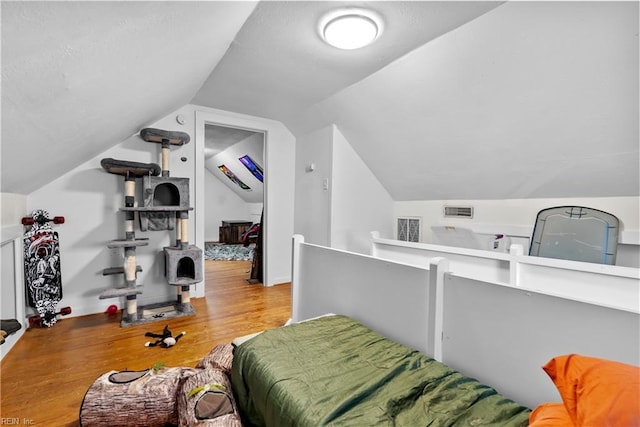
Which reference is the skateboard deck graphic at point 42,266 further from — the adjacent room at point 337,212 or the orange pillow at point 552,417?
the orange pillow at point 552,417

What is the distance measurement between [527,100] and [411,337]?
1.62 m

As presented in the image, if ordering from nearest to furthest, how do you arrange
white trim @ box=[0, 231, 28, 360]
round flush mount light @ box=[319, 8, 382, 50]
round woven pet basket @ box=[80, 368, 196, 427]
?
round woven pet basket @ box=[80, 368, 196, 427]
round flush mount light @ box=[319, 8, 382, 50]
white trim @ box=[0, 231, 28, 360]

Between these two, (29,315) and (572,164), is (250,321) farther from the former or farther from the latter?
(572,164)

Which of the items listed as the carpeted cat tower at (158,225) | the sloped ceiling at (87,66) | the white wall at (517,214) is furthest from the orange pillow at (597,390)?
the carpeted cat tower at (158,225)

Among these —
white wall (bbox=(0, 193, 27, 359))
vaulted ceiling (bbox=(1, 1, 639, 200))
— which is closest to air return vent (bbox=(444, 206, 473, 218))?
vaulted ceiling (bbox=(1, 1, 639, 200))

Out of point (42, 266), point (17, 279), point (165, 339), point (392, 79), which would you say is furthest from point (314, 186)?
point (17, 279)

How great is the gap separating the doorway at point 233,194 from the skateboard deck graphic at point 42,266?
1.95m

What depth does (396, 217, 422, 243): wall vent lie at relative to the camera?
3.26 m

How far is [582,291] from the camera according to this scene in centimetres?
155

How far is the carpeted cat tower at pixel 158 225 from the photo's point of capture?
2.58m

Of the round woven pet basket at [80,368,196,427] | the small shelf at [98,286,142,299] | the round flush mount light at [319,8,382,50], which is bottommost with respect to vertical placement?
the round woven pet basket at [80,368,196,427]

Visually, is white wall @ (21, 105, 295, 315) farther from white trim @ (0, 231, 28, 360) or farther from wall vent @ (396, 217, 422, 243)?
wall vent @ (396, 217, 422, 243)

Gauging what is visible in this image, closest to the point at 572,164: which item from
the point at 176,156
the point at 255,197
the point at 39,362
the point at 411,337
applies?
the point at 411,337

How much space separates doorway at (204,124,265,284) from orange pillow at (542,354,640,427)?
11.2ft
